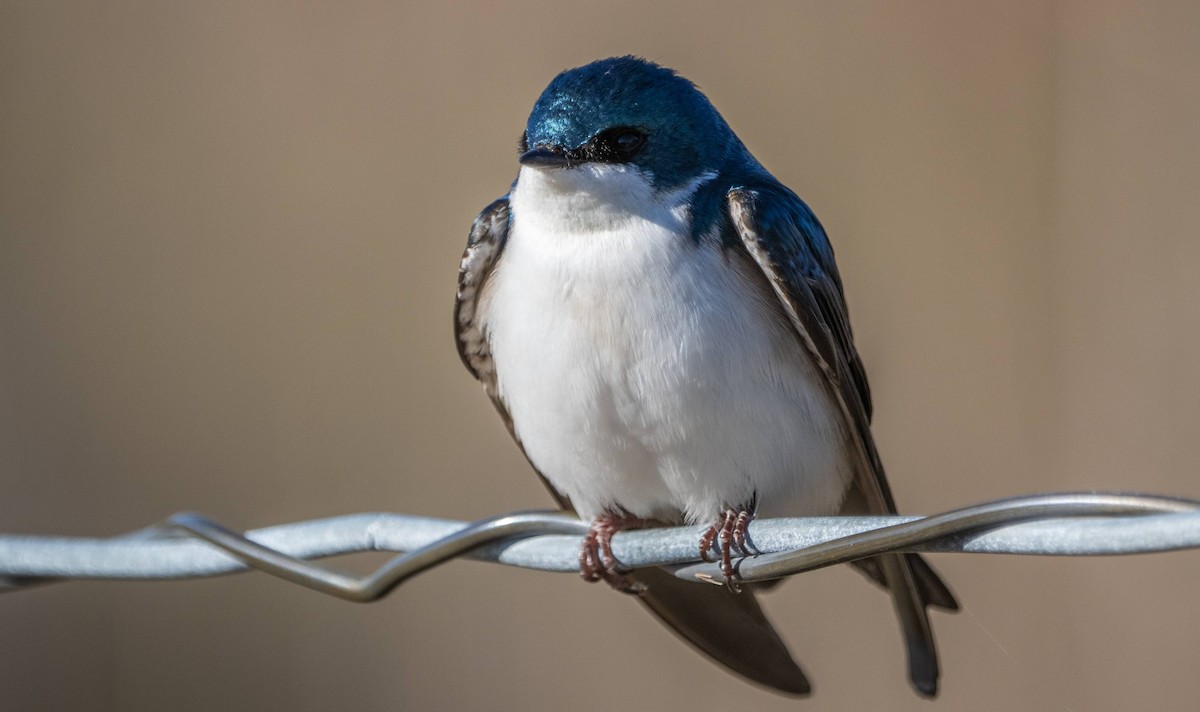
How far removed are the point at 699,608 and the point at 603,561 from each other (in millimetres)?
289

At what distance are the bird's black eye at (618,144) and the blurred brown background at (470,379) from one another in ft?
4.31

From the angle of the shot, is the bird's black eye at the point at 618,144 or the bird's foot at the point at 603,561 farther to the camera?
the bird's black eye at the point at 618,144

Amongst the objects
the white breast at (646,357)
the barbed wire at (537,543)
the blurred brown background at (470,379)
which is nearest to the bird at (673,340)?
the white breast at (646,357)

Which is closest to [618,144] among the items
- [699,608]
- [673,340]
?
[673,340]

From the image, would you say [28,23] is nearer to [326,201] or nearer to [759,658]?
[326,201]

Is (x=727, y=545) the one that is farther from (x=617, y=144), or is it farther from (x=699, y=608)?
(x=617, y=144)

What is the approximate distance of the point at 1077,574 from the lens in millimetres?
3516

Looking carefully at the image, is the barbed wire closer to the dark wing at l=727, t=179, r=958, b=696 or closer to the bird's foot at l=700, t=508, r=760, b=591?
the bird's foot at l=700, t=508, r=760, b=591

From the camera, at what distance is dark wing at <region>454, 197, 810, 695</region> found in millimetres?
2209

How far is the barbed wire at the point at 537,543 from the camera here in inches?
43.3

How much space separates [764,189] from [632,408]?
43 centimetres

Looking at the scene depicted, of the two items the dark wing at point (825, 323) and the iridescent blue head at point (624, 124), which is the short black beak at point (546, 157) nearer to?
the iridescent blue head at point (624, 124)

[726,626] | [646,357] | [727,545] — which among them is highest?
[646,357]

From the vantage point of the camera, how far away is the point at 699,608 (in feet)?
7.39
